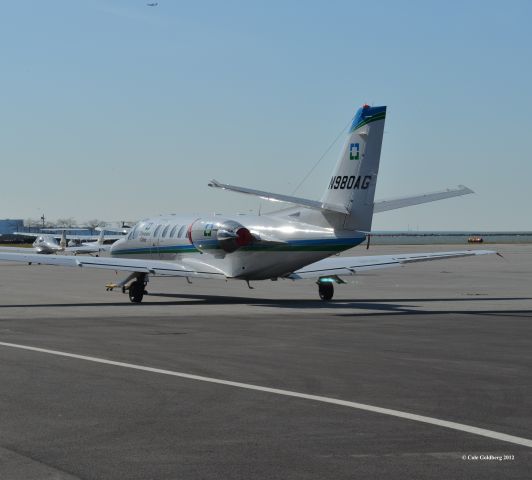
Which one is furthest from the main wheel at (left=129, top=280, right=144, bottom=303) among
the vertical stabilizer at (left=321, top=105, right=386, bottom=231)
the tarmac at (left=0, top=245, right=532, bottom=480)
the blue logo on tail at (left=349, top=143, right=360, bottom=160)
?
the blue logo on tail at (left=349, top=143, right=360, bottom=160)

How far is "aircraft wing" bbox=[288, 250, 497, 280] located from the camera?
36.9m

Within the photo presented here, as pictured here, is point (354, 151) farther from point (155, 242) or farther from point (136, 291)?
point (155, 242)

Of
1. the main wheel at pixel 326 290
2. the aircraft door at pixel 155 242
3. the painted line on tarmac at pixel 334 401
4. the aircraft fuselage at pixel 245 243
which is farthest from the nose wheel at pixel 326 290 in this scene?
the painted line on tarmac at pixel 334 401

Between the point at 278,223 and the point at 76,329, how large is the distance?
12.6 m

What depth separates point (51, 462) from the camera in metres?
9.15

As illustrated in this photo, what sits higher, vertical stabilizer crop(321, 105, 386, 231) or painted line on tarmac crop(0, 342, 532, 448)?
vertical stabilizer crop(321, 105, 386, 231)

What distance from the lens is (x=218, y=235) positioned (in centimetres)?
3697

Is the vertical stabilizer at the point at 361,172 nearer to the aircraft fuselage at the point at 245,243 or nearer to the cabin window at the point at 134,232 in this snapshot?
the aircraft fuselage at the point at 245,243

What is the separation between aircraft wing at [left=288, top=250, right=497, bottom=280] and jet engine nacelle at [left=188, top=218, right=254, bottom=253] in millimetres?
2441

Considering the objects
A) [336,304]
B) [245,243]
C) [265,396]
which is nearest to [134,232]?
[245,243]

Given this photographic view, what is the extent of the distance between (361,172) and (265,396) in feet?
69.2

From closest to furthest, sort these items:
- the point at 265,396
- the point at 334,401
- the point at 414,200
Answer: the point at 334,401 → the point at 265,396 → the point at 414,200

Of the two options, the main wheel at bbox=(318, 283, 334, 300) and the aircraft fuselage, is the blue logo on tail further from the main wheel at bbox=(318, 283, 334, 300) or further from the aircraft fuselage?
the main wheel at bbox=(318, 283, 334, 300)

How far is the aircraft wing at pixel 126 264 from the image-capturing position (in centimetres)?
3472
